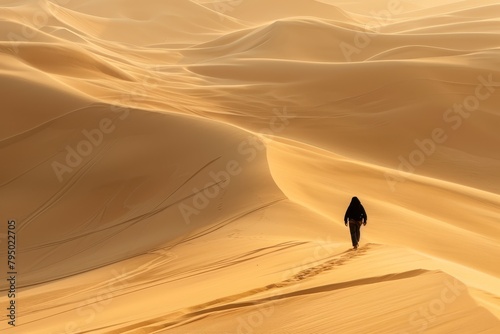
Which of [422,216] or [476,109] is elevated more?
[476,109]

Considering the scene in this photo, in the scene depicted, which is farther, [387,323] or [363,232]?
[363,232]

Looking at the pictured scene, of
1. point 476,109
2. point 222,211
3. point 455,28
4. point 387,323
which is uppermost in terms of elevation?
point 455,28

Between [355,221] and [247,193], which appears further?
[247,193]

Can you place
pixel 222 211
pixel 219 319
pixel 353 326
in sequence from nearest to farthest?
pixel 353 326, pixel 219 319, pixel 222 211

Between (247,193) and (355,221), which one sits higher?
(247,193)

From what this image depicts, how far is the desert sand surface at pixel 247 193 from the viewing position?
762cm

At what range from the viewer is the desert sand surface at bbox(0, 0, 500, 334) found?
762 centimetres

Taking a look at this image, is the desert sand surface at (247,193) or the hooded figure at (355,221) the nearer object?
the desert sand surface at (247,193)

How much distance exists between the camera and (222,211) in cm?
1246

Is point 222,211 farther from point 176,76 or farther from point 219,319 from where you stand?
point 176,76

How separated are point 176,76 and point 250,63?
328cm

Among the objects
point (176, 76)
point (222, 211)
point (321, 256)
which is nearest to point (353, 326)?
point (321, 256)

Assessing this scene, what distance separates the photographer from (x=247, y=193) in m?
12.9

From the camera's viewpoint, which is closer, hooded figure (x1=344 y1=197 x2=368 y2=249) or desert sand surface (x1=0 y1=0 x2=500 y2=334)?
desert sand surface (x1=0 y1=0 x2=500 y2=334)
